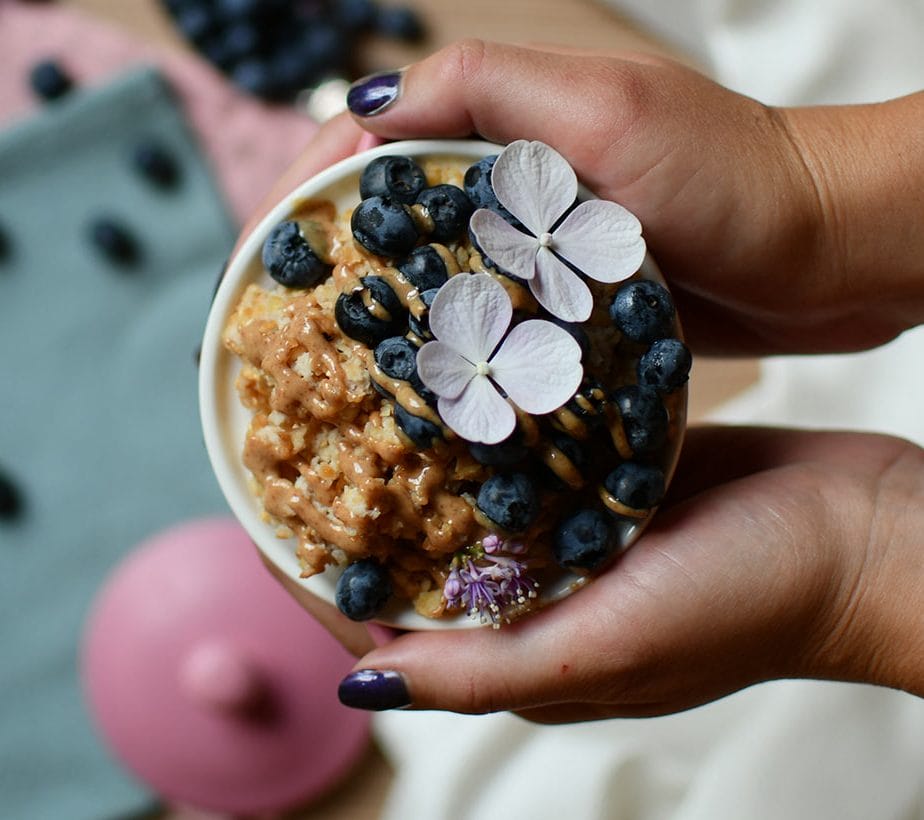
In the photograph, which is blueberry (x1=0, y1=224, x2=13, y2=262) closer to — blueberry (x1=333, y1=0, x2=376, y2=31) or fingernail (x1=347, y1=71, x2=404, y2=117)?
blueberry (x1=333, y1=0, x2=376, y2=31)

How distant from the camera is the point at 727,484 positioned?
722 mm

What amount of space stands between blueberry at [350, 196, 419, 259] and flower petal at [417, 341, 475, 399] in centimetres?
7

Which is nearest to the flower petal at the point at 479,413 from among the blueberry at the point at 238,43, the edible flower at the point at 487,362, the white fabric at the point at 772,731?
the edible flower at the point at 487,362

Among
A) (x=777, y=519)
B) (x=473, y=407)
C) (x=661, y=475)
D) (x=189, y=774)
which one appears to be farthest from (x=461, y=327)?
(x=189, y=774)

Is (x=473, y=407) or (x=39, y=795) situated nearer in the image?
(x=473, y=407)

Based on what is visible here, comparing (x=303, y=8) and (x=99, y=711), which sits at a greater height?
(x=303, y=8)

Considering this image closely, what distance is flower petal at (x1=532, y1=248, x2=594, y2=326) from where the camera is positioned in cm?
57

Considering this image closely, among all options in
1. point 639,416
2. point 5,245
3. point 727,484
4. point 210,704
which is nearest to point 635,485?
point 639,416

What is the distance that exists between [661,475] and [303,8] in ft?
3.07

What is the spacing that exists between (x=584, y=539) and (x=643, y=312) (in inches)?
5.3

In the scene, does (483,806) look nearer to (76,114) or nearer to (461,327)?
(461,327)

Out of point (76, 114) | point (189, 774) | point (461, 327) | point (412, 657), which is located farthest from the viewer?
point (76, 114)

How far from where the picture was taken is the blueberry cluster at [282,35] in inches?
49.3

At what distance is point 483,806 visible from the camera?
1.05m
